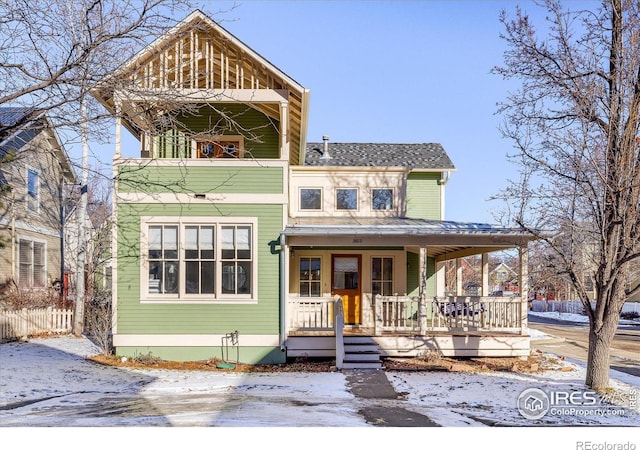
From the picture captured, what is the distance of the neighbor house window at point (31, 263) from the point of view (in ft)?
60.4

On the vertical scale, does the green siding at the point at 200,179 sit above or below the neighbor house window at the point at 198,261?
above

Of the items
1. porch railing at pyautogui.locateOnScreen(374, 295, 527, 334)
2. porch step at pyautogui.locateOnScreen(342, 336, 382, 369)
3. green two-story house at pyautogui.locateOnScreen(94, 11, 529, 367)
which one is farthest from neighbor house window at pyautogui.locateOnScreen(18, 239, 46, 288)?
porch railing at pyautogui.locateOnScreen(374, 295, 527, 334)

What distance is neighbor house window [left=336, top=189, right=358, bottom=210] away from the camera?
→ 17.3 metres

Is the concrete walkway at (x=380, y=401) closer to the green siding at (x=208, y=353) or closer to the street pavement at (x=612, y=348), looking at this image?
the green siding at (x=208, y=353)

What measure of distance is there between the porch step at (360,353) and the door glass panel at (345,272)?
148 inches

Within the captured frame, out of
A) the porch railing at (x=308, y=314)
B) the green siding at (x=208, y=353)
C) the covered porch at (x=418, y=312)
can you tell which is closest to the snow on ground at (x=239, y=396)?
the green siding at (x=208, y=353)

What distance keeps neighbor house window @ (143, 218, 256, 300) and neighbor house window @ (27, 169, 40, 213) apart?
9.99m

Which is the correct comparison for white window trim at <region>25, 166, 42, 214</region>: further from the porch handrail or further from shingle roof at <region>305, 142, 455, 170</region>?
the porch handrail

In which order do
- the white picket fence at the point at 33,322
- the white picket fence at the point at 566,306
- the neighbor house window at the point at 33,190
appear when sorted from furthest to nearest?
the white picket fence at the point at 566,306 → the neighbor house window at the point at 33,190 → the white picket fence at the point at 33,322

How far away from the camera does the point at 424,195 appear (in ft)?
58.5

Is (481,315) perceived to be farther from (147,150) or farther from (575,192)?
(147,150)

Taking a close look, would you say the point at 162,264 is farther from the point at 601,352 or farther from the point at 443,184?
the point at 443,184

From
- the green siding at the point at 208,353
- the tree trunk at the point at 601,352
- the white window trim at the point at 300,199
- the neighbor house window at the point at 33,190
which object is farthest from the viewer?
the neighbor house window at the point at 33,190

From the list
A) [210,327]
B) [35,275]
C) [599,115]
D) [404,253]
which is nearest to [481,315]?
[404,253]
